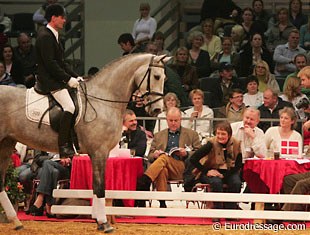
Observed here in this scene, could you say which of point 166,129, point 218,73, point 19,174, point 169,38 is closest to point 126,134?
point 166,129

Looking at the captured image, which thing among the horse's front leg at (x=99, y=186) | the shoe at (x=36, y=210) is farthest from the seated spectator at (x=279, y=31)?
the horse's front leg at (x=99, y=186)

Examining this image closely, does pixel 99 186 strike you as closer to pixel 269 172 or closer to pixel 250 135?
pixel 269 172

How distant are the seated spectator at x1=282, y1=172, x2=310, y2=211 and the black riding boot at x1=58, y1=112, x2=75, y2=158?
2.58m

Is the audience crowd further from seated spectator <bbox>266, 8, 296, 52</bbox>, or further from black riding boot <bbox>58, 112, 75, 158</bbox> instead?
black riding boot <bbox>58, 112, 75, 158</bbox>

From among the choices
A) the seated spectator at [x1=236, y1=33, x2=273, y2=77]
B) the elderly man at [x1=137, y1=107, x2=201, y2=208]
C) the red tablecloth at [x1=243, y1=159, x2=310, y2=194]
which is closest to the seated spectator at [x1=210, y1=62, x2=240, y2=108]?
the seated spectator at [x1=236, y1=33, x2=273, y2=77]

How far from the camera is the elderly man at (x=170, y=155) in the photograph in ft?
42.4

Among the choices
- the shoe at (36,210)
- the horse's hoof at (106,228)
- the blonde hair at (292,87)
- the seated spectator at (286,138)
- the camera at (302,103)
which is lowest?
the horse's hoof at (106,228)

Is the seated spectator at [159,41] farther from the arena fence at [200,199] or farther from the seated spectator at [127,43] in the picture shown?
the arena fence at [200,199]

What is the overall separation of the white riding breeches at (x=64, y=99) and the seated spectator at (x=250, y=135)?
100.0 inches

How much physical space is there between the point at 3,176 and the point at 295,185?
3.35 meters

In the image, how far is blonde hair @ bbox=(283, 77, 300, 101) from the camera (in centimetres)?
1498

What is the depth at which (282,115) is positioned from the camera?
41.6 feet

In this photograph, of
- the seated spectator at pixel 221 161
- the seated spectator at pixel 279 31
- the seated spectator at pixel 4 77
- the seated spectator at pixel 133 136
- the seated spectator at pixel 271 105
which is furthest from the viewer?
the seated spectator at pixel 279 31

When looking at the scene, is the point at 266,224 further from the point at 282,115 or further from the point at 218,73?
the point at 218,73
